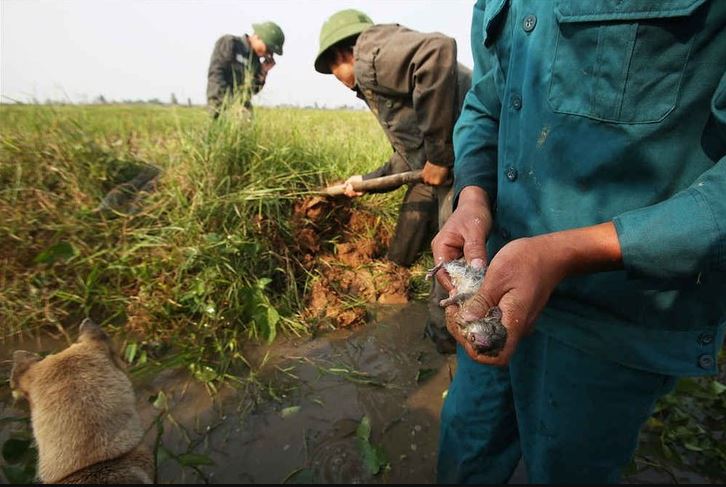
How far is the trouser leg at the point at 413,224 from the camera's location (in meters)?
3.86

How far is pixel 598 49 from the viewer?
1.00m

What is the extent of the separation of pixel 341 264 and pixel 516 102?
8.98 feet

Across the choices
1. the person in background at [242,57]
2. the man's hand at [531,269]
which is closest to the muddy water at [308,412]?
the man's hand at [531,269]

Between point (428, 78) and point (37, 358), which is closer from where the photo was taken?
point (37, 358)

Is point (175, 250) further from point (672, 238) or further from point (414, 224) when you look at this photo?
point (672, 238)

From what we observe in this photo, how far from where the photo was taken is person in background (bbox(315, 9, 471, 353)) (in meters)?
3.07

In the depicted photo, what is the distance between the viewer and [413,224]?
12.6ft

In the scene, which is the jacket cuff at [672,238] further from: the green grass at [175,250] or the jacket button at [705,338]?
the green grass at [175,250]

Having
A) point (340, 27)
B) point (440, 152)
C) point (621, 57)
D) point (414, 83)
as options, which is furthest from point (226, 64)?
point (621, 57)

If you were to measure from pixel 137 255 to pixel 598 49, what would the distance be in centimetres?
321

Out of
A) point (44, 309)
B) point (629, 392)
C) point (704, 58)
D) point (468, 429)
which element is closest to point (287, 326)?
point (44, 309)

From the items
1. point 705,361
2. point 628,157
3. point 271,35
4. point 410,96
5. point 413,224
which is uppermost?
point 271,35

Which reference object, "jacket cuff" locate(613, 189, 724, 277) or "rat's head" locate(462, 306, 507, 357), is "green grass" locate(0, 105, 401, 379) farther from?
"jacket cuff" locate(613, 189, 724, 277)

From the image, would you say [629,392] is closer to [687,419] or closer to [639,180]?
[639,180]
